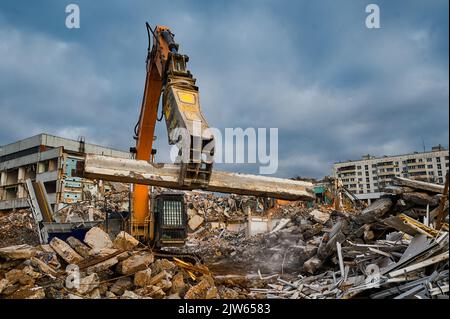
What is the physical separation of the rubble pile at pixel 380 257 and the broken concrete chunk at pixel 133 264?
221cm

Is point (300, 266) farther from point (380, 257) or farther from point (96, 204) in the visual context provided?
point (96, 204)

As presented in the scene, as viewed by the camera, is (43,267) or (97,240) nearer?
(43,267)

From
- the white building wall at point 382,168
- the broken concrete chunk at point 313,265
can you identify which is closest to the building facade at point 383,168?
the white building wall at point 382,168

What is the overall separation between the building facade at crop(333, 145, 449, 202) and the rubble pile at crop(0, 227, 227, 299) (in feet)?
219

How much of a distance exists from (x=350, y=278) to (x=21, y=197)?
3585cm

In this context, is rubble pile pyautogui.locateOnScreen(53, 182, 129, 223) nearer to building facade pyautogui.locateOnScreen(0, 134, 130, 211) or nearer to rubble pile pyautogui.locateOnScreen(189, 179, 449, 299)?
building facade pyautogui.locateOnScreen(0, 134, 130, 211)

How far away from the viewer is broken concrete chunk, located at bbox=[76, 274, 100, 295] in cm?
532

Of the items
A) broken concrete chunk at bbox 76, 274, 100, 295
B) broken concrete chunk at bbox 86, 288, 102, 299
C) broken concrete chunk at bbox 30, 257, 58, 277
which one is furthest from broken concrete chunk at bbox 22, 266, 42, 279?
broken concrete chunk at bbox 86, 288, 102, 299

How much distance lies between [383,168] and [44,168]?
7141 cm

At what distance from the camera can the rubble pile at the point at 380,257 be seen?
5055mm

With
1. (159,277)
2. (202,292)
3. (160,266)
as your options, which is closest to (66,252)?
(160,266)

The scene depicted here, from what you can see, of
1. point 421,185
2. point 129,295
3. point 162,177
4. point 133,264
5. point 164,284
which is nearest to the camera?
point 162,177

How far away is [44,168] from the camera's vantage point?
1281 inches
